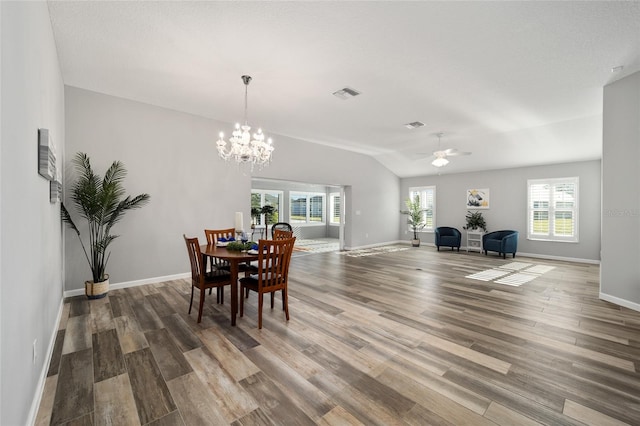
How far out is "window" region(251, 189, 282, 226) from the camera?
1101cm

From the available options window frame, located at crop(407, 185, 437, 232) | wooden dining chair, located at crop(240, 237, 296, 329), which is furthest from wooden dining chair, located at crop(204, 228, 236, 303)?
window frame, located at crop(407, 185, 437, 232)

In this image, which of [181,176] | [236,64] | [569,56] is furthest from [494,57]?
[181,176]

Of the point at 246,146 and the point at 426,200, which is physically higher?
the point at 246,146

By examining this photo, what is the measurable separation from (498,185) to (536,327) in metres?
6.46

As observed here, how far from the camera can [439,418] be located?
1767 millimetres

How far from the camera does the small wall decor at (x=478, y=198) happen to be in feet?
28.6

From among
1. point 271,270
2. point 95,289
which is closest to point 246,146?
point 271,270

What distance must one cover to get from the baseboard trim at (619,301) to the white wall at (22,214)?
19.5 ft

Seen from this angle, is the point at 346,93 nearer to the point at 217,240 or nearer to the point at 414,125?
the point at 414,125

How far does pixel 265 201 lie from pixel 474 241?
7.58 meters

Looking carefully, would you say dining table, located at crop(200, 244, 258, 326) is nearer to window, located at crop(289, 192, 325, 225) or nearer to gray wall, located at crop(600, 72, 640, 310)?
gray wall, located at crop(600, 72, 640, 310)

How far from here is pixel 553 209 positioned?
7.52 meters

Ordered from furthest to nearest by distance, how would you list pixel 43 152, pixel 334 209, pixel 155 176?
pixel 334 209
pixel 155 176
pixel 43 152

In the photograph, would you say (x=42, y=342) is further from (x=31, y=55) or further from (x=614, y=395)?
(x=614, y=395)
